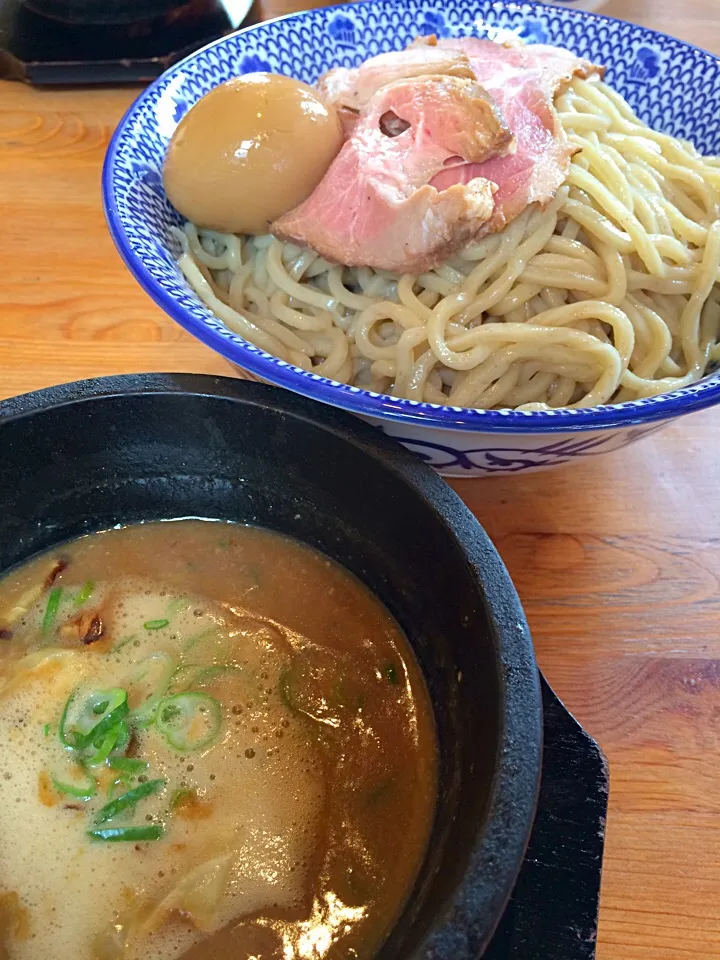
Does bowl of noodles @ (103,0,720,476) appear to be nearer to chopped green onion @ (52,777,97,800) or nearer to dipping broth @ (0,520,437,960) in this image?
dipping broth @ (0,520,437,960)

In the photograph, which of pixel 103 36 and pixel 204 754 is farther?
pixel 103 36

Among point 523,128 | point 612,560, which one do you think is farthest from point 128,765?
point 523,128

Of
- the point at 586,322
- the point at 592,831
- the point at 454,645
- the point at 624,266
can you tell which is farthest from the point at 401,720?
the point at 624,266

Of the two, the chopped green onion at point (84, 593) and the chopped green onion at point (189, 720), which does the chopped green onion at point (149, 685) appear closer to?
the chopped green onion at point (189, 720)

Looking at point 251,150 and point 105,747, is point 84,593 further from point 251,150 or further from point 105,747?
point 251,150

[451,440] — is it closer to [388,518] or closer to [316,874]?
[388,518]

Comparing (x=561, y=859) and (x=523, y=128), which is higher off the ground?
(x=523, y=128)

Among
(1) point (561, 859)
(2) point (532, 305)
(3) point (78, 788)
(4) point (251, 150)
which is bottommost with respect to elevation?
(3) point (78, 788)

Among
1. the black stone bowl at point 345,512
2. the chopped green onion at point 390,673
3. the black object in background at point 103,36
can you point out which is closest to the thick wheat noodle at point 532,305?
the black stone bowl at point 345,512
